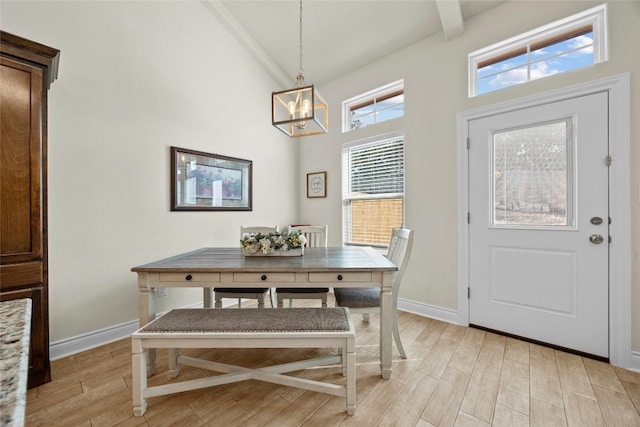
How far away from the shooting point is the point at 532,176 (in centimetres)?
229

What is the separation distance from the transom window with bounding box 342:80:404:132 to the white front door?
3.09 feet

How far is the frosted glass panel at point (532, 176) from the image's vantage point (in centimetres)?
215

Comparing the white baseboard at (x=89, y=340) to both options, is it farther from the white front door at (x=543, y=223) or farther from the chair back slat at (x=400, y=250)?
the white front door at (x=543, y=223)

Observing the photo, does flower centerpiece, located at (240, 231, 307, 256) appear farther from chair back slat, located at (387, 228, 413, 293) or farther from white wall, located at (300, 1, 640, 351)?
white wall, located at (300, 1, 640, 351)

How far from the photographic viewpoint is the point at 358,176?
139 inches

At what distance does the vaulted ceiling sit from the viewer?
8.45 ft

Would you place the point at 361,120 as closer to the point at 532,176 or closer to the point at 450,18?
the point at 450,18

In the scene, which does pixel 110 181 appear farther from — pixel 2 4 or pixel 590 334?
pixel 590 334

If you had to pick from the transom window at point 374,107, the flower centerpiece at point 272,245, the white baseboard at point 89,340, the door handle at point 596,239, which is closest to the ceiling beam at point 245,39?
the transom window at point 374,107

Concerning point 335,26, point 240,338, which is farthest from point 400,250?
point 335,26

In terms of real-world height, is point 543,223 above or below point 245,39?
below

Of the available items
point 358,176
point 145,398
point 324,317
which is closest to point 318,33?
point 358,176

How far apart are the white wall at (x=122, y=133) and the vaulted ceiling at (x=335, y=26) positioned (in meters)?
0.30

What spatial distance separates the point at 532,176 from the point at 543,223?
1.32ft
